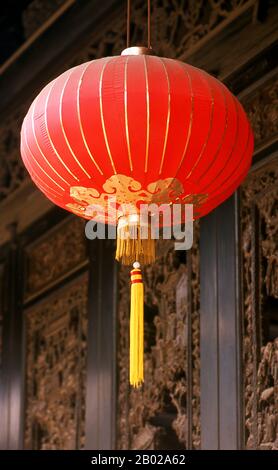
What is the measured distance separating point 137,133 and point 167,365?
6.24 ft

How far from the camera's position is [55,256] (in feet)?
22.8

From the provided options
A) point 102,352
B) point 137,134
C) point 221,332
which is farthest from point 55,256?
point 137,134

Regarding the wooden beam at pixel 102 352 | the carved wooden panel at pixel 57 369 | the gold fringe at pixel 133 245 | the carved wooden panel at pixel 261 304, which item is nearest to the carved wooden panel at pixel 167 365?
the wooden beam at pixel 102 352

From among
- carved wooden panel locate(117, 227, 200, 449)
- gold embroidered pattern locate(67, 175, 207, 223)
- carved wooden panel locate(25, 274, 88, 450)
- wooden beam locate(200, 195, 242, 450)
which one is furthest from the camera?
carved wooden panel locate(25, 274, 88, 450)

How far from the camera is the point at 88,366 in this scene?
642cm

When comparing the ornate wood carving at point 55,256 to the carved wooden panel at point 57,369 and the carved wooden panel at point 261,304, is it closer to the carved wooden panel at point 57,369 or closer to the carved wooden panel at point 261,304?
the carved wooden panel at point 57,369

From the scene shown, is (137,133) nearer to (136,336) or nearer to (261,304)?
(136,336)

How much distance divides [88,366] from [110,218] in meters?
2.04

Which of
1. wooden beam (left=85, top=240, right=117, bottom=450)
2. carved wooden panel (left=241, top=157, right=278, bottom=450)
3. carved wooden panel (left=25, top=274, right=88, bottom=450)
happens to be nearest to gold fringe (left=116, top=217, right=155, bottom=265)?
carved wooden panel (left=241, top=157, right=278, bottom=450)

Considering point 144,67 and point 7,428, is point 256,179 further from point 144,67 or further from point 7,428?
point 7,428

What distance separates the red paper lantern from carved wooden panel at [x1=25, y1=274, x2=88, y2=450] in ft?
7.61

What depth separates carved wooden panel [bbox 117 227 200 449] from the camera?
565 cm

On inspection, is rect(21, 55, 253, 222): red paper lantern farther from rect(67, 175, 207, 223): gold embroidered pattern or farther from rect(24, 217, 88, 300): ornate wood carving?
rect(24, 217, 88, 300): ornate wood carving

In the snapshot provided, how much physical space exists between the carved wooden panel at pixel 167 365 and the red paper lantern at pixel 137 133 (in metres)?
1.45
